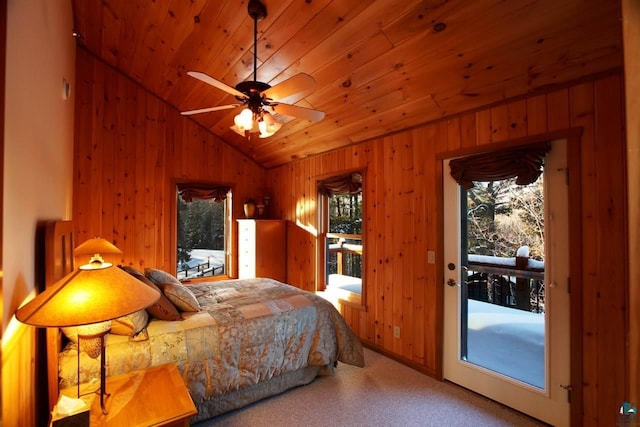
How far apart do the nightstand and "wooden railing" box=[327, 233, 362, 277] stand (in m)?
2.53

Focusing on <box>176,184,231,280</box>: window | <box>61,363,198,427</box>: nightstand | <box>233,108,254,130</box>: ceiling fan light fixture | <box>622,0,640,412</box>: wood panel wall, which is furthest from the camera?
<box>176,184,231,280</box>: window

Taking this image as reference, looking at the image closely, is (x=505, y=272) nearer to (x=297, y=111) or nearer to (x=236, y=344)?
(x=297, y=111)

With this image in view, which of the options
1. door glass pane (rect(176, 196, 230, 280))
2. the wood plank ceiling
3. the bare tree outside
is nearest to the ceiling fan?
the wood plank ceiling

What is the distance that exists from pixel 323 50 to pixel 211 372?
2603mm

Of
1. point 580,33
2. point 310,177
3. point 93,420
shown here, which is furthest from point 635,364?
point 310,177

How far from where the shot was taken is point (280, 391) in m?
2.51

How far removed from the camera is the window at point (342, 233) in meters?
3.78

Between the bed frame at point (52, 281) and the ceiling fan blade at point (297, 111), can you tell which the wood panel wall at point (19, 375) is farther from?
the ceiling fan blade at point (297, 111)

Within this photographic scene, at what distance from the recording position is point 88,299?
115cm

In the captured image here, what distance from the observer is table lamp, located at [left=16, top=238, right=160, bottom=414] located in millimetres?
1080

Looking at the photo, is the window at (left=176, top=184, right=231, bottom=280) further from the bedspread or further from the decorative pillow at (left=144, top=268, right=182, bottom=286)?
the decorative pillow at (left=144, top=268, right=182, bottom=286)

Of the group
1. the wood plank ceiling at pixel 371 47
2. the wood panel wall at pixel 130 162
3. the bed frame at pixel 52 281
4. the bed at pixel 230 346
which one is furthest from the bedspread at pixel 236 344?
the wood plank ceiling at pixel 371 47

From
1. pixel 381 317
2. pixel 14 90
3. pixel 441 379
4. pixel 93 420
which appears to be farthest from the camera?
pixel 381 317

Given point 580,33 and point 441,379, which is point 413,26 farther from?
point 441,379
